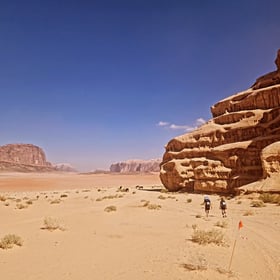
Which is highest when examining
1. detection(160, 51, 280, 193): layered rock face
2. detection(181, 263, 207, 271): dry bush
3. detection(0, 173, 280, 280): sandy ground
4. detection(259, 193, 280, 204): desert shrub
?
detection(160, 51, 280, 193): layered rock face

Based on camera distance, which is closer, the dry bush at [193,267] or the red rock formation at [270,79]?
the dry bush at [193,267]

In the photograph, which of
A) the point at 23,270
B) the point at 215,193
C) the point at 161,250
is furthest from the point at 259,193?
the point at 23,270

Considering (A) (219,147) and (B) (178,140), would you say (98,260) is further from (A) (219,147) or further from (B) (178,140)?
(B) (178,140)

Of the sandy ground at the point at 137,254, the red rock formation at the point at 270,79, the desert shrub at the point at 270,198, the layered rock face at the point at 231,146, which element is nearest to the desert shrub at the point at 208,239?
the sandy ground at the point at 137,254

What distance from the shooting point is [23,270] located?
712 centimetres

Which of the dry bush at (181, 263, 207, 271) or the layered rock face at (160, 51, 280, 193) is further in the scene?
the layered rock face at (160, 51, 280, 193)

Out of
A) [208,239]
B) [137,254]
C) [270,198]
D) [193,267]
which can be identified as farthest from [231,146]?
[193,267]

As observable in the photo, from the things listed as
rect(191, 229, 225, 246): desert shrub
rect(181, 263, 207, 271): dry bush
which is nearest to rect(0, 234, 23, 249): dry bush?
rect(181, 263, 207, 271): dry bush

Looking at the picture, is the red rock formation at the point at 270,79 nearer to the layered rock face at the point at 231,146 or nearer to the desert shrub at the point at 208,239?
the layered rock face at the point at 231,146

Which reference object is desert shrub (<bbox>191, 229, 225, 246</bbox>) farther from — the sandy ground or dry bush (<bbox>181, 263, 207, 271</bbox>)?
dry bush (<bbox>181, 263, 207, 271</bbox>)

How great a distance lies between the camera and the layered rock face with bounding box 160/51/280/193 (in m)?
28.8

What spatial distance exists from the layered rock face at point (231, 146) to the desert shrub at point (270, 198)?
2.75m

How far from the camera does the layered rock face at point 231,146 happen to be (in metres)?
28.8

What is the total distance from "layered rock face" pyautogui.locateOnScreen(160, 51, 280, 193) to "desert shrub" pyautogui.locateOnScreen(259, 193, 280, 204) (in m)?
2.75
